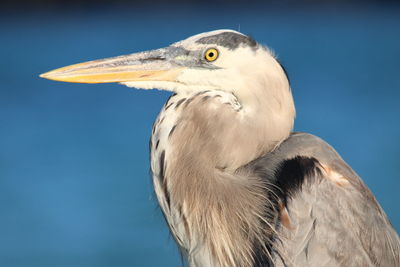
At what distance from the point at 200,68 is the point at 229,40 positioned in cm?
9

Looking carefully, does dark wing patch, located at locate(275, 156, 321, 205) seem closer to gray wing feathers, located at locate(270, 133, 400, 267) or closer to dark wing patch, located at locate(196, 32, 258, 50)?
gray wing feathers, located at locate(270, 133, 400, 267)

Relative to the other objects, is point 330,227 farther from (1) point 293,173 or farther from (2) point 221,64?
(2) point 221,64

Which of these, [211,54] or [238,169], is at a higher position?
[211,54]

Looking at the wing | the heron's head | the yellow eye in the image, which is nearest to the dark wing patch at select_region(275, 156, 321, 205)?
the wing

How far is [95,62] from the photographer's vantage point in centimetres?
146

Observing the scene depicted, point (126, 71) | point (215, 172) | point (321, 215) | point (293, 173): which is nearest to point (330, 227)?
point (321, 215)

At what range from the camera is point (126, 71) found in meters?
1.43

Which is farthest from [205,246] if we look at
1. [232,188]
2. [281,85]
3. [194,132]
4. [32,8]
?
[32,8]

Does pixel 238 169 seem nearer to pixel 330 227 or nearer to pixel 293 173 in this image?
pixel 293 173

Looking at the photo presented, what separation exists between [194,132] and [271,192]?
224 mm

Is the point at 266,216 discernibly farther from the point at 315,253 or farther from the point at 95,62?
the point at 95,62

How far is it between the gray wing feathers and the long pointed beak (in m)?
0.32

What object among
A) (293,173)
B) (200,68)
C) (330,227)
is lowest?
(330,227)

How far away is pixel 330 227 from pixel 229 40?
467 millimetres
